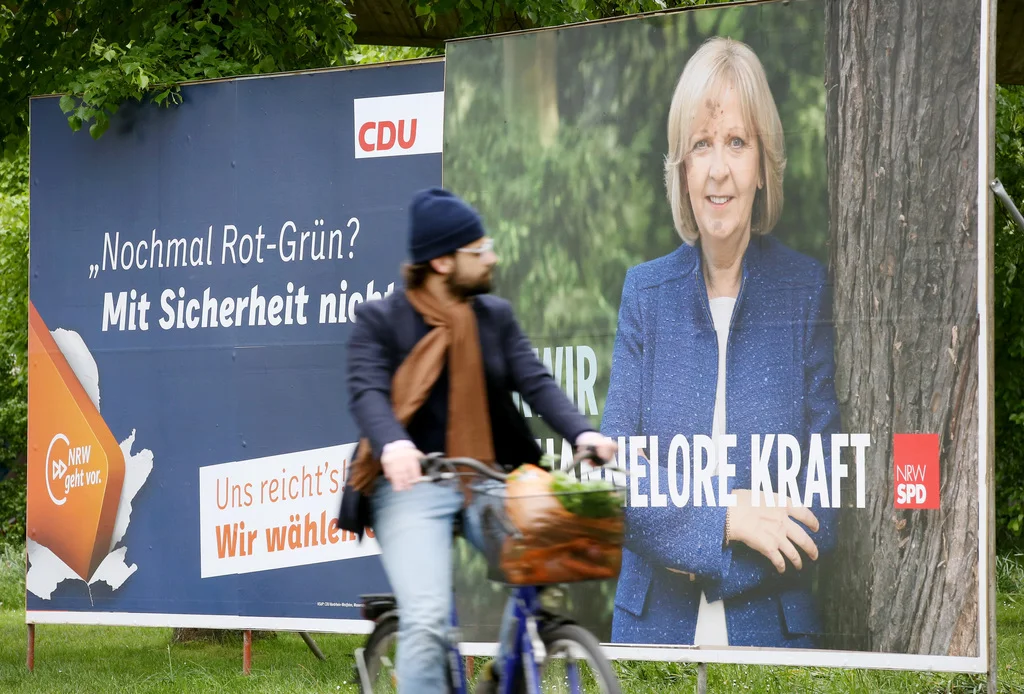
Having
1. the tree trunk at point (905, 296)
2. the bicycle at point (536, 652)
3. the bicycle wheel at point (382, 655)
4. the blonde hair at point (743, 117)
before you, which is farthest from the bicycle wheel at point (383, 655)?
the blonde hair at point (743, 117)

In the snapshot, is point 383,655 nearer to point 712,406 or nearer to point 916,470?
point 712,406

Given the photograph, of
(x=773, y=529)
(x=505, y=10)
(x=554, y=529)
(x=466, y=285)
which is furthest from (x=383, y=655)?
(x=505, y=10)

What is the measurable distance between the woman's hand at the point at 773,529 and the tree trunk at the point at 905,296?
0.53 ft

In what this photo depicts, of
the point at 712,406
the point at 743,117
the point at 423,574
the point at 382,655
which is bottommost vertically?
the point at 382,655

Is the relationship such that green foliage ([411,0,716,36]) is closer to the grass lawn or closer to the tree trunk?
the tree trunk

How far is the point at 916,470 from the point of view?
6.43 m

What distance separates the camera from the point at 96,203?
883 cm

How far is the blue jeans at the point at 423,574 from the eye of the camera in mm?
4086

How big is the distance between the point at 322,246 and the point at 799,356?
289 cm

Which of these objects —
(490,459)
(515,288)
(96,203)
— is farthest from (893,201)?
(96,203)

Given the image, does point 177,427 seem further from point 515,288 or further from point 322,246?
point 515,288

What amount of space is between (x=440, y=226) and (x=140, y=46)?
580cm

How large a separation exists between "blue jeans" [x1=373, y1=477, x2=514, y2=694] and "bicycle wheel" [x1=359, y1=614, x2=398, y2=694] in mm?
386

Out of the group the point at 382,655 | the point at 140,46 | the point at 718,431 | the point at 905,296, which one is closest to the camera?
the point at 382,655
